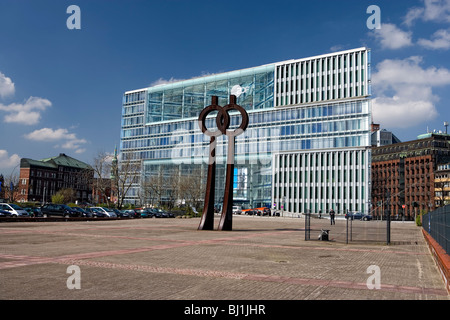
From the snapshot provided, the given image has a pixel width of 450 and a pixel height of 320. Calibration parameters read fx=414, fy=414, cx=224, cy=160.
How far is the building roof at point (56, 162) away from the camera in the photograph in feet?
462

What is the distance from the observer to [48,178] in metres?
147

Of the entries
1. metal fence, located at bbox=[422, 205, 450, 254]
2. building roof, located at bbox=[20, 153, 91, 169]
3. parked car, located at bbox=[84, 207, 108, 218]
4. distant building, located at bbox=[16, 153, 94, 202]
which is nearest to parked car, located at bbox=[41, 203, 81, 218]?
parked car, located at bbox=[84, 207, 108, 218]

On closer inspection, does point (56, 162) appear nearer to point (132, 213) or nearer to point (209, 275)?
point (132, 213)

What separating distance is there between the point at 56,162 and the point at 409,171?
121m

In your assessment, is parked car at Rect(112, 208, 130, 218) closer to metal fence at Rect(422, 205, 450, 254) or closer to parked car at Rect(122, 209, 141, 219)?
parked car at Rect(122, 209, 141, 219)

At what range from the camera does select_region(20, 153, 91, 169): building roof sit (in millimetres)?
140700

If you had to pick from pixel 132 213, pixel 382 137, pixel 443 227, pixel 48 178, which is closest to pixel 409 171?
pixel 382 137

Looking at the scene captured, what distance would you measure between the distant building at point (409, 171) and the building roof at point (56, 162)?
97.0m

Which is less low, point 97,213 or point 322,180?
point 322,180

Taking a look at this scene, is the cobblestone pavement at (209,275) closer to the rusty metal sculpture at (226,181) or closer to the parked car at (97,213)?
the rusty metal sculpture at (226,181)

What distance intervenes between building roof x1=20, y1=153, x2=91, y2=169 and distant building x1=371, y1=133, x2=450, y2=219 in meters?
97.0
